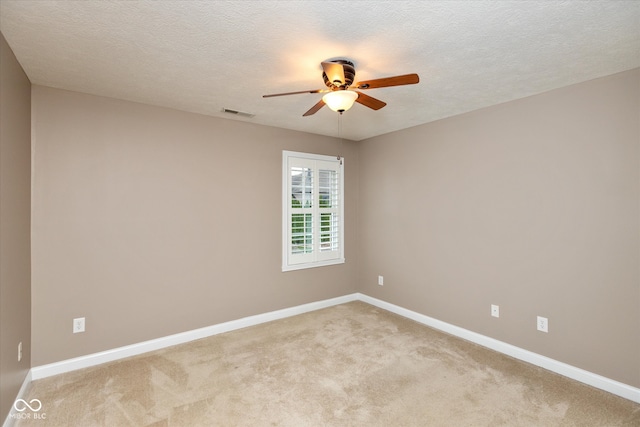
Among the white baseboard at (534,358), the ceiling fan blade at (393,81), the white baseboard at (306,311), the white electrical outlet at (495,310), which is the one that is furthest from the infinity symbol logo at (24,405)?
the white electrical outlet at (495,310)

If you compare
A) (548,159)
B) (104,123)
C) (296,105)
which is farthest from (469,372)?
(104,123)

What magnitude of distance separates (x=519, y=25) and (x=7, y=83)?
3237 millimetres

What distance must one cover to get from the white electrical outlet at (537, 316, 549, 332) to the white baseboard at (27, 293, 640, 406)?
25 cm

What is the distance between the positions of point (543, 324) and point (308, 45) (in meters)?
3.11

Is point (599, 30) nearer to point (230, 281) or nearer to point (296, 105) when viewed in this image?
A: point (296, 105)

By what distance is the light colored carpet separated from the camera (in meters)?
2.19

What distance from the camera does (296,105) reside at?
3246 mm

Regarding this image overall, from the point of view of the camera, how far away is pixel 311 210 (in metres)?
4.40

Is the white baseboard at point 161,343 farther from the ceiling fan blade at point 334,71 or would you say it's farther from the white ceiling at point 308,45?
the ceiling fan blade at point 334,71

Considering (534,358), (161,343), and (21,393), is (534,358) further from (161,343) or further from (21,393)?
(21,393)

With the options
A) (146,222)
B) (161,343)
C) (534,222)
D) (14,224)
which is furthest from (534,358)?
(14,224)

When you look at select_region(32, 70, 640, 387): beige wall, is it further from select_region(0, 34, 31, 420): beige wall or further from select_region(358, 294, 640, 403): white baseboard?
select_region(0, 34, 31, 420): beige wall

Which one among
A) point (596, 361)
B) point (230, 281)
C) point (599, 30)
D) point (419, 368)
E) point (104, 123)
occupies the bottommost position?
point (419, 368)

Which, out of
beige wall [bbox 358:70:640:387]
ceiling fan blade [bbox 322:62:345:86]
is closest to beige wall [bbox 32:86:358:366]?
beige wall [bbox 358:70:640:387]
